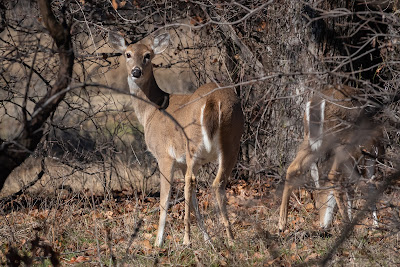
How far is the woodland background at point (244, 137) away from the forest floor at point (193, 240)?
2cm

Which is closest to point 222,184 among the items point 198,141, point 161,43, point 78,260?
point 198,141

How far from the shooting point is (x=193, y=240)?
222 inches

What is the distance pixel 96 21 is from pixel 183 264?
3659mm

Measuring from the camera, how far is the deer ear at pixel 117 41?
23.2ft

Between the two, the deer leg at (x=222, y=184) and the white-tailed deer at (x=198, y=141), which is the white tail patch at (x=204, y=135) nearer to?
the white-tailed deer at (x=198, y=141)

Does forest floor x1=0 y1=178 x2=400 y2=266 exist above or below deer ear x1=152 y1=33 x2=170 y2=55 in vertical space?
below

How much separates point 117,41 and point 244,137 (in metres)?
2.18

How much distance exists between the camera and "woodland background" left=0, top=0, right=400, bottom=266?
456 centimetres

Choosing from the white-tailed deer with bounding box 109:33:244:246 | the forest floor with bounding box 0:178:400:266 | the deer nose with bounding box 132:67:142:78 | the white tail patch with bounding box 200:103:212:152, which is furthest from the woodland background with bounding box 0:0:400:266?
the white tail patch with bounding box 200:103:212:152

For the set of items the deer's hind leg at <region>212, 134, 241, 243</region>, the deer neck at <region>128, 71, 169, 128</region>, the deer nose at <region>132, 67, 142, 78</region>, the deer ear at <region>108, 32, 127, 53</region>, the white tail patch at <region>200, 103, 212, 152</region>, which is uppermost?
the deer ear at <region>108, 32, 127, 53</region>

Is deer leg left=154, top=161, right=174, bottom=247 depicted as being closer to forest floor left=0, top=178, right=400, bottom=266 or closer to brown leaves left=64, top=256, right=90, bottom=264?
forest floor left=0, top=178, right=400, bottom=266

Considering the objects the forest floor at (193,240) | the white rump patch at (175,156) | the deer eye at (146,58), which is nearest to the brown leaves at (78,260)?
the forest floor at (193,240)

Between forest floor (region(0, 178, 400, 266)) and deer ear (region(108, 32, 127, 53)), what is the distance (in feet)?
5.88

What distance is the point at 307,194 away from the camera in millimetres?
7117
